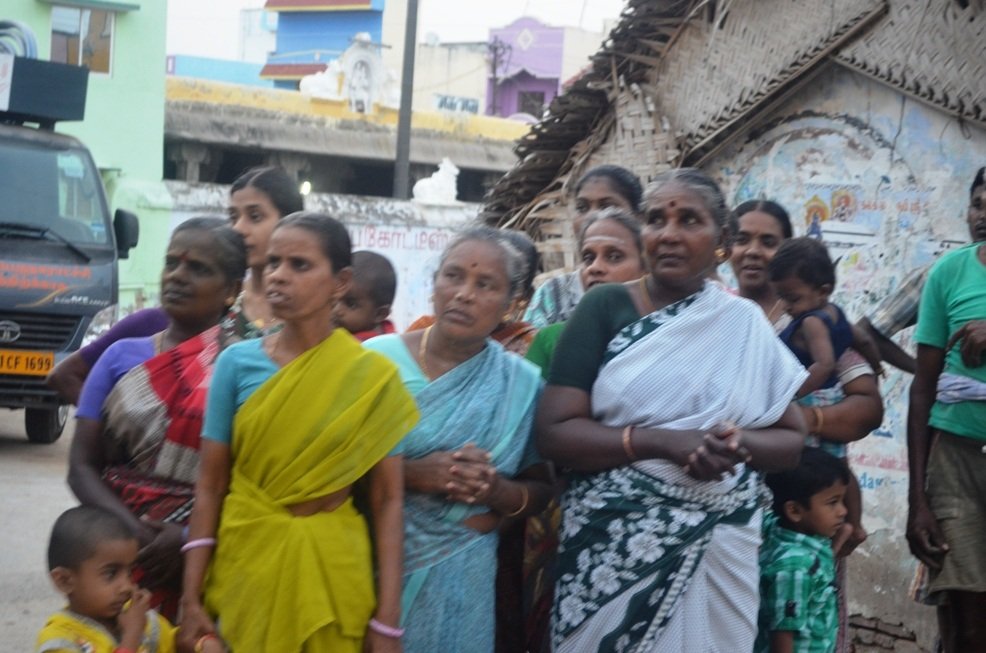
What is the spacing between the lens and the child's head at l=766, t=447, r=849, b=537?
12.2ft

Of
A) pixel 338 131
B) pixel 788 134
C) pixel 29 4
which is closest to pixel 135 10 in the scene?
pixel 29 4

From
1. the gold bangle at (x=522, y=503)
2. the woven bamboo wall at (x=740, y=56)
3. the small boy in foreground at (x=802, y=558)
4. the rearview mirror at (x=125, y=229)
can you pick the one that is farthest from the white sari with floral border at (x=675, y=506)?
the rearview mirror at (x=125, y=229)

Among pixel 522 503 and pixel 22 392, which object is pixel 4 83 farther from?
pixel 522 503

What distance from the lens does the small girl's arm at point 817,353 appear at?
394 cm

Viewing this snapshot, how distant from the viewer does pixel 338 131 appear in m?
24.7

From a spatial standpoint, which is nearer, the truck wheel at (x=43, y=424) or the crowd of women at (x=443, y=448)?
the crowd of women at (x=443, y=448)

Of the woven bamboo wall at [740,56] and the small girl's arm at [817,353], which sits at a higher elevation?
the woven bamboo wall at [740,56]

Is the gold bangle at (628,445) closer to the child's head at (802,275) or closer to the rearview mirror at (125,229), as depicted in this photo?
the child's head at (802,275)

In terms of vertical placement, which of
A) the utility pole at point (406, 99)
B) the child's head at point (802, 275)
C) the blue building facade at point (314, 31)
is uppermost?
the blue building facade at point (314, 31)

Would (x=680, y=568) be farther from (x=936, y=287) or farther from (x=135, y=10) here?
(x=135, y=10)

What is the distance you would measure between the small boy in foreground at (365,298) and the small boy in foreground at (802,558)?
53.0 inches

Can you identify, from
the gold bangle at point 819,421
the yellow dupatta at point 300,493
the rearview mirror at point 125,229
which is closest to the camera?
the yellow dupatta at point 300,493

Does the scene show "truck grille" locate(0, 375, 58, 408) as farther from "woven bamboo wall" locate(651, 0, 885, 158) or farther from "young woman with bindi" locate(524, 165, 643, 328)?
"young woman with bindi" locate(524, 165, 643, 328)

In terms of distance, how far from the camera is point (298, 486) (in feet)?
9.86
